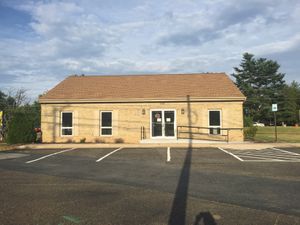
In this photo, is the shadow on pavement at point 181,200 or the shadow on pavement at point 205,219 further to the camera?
the shadow on pavement at point 181,200

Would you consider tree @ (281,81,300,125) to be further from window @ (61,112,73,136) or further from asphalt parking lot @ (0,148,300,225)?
asphalt parking lot @ (0,148,300,225)

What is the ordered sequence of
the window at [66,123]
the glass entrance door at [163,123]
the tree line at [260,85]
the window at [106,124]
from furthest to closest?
the tree line at [260,85]
the window at [66,123]
the window at [106,124]
the glass entrance door at [163,123]

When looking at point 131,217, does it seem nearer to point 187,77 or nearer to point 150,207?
point 150,207

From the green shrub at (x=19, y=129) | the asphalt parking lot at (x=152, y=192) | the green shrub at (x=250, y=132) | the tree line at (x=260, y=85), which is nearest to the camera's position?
the asphalt parking lot at (x=152, y=192)

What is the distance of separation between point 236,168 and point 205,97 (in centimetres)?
1115

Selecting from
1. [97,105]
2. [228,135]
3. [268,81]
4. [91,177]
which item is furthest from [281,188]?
[268,81]

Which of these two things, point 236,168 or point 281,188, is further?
point 236,168

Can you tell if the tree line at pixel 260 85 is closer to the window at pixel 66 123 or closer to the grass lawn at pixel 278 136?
the grass lawn at pixel 278 136

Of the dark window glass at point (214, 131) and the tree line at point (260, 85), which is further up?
the tree line at point (260, 85)

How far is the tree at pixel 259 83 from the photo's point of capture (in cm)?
6462

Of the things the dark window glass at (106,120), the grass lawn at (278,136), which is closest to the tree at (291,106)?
the grass lawn at (278,136)

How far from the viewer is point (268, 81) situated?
68.8 m

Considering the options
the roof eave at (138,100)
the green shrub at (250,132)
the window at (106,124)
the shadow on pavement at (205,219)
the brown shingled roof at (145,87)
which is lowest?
the shadow on pavement at (205,219)

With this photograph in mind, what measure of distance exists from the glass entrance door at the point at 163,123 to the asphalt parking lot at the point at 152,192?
9195 millimetres
